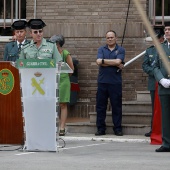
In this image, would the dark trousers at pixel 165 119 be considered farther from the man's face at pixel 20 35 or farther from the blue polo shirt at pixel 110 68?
the blue polo shirt at pixel 110 68

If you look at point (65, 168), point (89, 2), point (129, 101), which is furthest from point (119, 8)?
point (65, 168)

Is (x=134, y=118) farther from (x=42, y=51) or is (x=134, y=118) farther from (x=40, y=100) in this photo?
(x=40, y=100)

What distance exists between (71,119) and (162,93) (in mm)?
5499

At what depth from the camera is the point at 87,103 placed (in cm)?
1614

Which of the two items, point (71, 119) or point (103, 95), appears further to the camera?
point (71, 119)

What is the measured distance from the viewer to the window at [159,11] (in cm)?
1593

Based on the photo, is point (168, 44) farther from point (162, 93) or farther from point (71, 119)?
point (71, 119)

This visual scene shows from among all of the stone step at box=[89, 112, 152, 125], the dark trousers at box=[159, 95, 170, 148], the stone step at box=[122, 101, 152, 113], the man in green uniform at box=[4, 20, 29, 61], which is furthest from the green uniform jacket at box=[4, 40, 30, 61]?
the stone step at box=[122, 101, 152, 113]

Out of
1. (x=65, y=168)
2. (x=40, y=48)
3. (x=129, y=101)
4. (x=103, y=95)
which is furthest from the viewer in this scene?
(x=129, y=101)

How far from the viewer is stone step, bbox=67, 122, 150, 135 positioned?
13749 millimetres

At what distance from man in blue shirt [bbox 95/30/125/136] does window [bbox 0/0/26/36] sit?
142 inches

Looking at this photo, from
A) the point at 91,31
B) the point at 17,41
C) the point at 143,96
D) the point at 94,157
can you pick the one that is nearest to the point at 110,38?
the point at 143,96

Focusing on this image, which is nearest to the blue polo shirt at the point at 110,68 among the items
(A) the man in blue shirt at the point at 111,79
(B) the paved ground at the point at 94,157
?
(A) the man in blue shirt at the point at 111,79

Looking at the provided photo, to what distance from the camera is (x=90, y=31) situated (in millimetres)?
16156
